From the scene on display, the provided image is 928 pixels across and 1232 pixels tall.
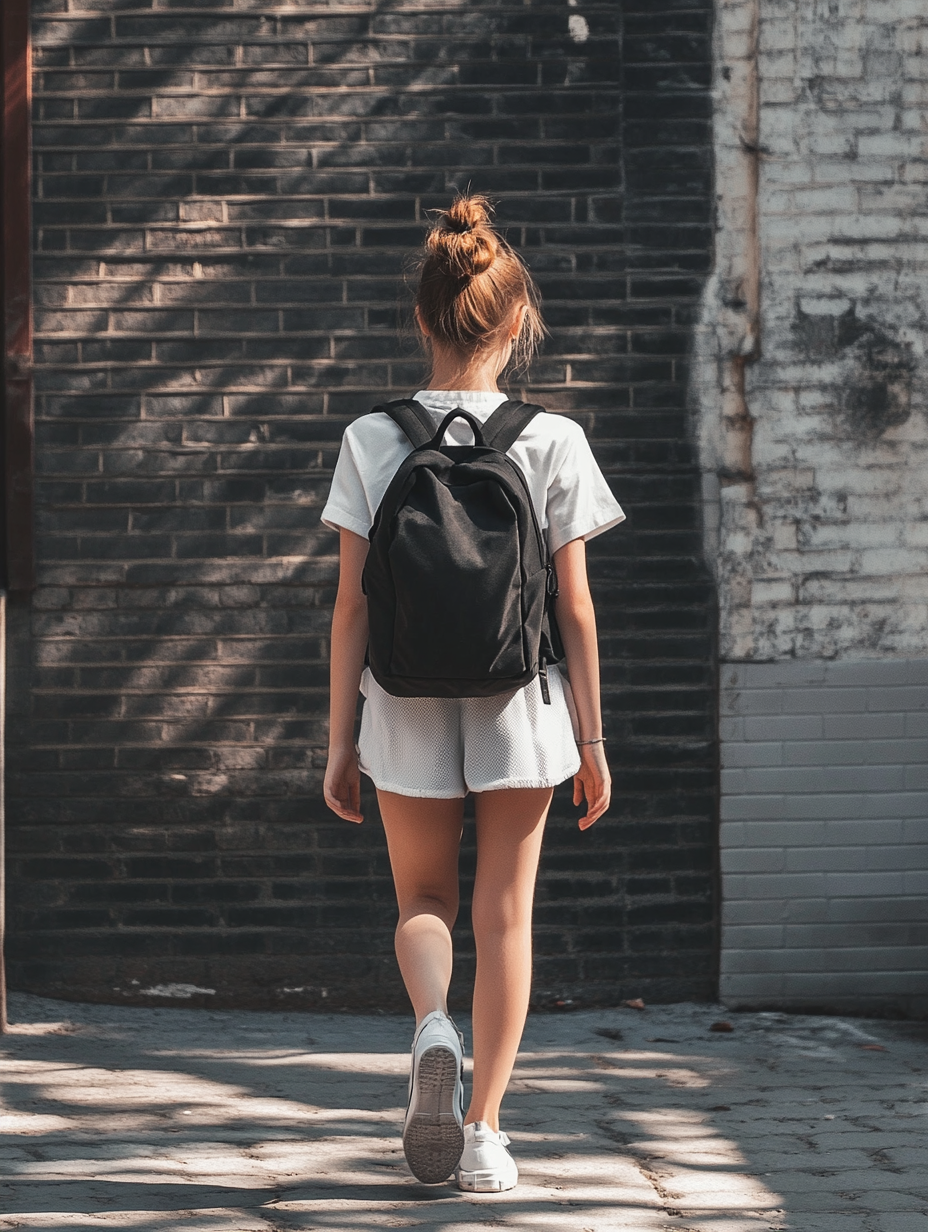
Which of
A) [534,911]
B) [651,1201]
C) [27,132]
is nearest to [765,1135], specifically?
[651,1201]

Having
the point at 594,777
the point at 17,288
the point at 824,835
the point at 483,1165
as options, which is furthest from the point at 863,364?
Result: the point at 483,1165

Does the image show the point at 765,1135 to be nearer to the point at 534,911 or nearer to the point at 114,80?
the point at 534,911

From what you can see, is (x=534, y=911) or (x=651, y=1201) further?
(x=534, y=911)

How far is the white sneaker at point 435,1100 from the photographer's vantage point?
107 inches

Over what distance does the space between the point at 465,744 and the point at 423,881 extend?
332 millimetres

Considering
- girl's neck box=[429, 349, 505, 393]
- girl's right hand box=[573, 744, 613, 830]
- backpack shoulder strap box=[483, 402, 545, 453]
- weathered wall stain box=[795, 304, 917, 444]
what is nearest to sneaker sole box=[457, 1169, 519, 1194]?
girl's right hand box=[573, 744, 613, 830]

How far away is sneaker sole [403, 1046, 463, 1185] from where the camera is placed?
272 cm

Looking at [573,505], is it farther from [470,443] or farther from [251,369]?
[251,369]

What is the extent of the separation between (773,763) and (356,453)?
93.3 inches

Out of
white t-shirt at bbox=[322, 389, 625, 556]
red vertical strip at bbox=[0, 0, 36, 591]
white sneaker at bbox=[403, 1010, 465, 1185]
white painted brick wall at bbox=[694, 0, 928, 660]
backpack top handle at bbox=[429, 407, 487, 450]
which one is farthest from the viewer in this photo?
white painted brick wall at bbox=[694, 0, 928, 660]

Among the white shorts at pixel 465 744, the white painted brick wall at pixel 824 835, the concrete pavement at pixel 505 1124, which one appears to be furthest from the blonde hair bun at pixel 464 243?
the white painted brick wall at pixel 824 835

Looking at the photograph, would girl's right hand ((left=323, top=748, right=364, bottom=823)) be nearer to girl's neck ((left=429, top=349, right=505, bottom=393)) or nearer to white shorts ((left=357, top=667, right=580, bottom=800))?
white shorts ((left=357, top=667, right=580, bottom=800))

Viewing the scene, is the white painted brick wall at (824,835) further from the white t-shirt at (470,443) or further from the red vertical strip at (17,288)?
the red vertical strip at (17,288)

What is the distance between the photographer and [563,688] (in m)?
3.07
